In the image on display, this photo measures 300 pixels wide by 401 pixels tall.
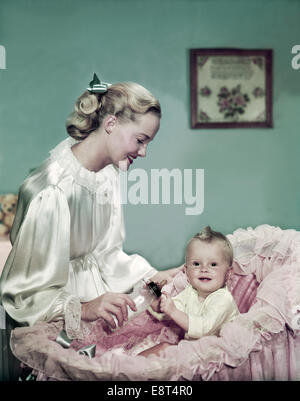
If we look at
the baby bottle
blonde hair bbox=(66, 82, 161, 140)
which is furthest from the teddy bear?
the baby bottle

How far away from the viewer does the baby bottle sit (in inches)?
71.4

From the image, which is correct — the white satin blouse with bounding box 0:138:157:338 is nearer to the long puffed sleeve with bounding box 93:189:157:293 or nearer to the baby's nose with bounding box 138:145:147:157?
the long puffed sleeve with bounding box 93:189:157:293

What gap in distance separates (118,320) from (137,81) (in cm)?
95

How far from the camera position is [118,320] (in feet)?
5.76

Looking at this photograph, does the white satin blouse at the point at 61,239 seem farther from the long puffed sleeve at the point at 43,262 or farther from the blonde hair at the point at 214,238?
the blonde hair at the point at 214,238

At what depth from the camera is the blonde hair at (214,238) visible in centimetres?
177

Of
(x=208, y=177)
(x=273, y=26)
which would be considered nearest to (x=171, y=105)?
(x=208, y=177)

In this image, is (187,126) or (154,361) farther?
(187,126)

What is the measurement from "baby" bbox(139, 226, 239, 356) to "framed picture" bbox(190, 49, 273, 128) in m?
0.47

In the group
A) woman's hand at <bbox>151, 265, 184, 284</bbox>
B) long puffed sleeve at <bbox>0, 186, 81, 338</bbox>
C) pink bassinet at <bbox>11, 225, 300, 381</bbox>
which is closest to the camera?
pink bassinet at <bbox>11, 225, 300, 381</bbox>

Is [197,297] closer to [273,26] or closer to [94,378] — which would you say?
[94,378]

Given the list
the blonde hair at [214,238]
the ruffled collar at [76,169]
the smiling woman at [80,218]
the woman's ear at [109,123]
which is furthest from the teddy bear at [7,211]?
the blonde hair at [214,238]

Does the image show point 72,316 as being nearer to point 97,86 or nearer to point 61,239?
point 61,239

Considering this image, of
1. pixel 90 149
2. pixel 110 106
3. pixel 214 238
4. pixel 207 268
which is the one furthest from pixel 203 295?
pixel 110 106
